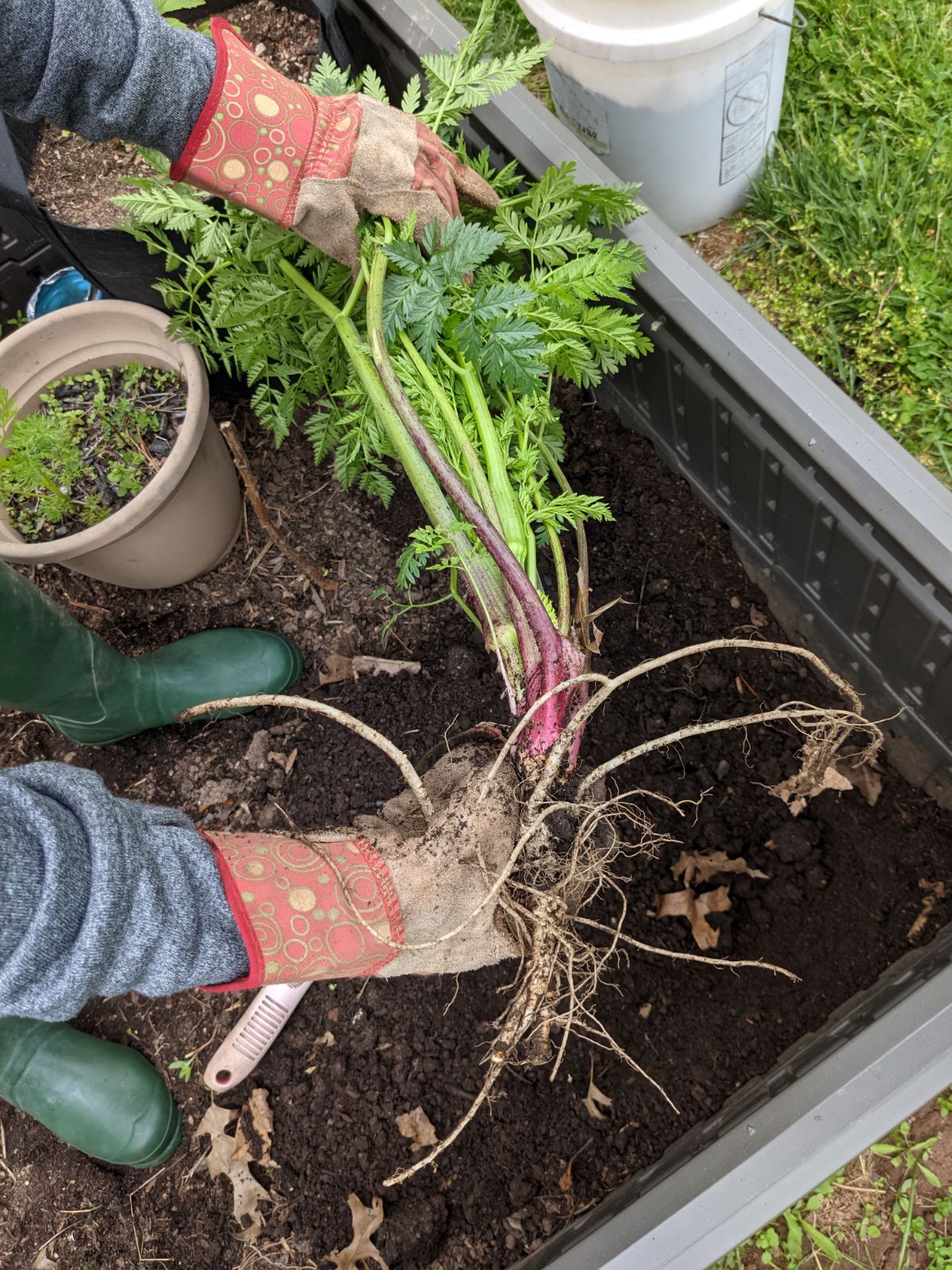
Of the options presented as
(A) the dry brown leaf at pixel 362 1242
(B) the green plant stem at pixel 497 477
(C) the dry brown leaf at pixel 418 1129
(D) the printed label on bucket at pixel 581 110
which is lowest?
(A) the dry brown leaf at pixel 362 1242

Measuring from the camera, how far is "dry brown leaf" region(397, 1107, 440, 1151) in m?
1.89

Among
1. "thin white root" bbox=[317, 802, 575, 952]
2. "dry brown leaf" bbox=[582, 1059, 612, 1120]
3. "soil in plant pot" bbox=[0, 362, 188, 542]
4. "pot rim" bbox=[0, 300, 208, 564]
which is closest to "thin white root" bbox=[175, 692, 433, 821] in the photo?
"thin white root" bbox=[317, 802, 575, 952]

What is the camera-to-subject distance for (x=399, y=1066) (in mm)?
1927

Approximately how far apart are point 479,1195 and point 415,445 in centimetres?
145

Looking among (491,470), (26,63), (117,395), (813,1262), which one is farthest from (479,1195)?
(26,63)

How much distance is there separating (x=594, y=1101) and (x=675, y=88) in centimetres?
207

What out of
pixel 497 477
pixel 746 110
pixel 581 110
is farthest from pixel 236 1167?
pixel 746 110

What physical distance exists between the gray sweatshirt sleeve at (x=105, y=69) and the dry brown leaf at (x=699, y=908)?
5.51 feet

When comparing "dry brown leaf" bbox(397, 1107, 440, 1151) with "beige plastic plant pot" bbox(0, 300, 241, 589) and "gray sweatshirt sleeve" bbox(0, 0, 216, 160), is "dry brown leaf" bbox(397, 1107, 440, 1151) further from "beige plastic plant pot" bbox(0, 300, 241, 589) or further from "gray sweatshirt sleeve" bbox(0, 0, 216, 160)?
"gray sweatshirt sleeve" bbox(0, 0, 216, 160)

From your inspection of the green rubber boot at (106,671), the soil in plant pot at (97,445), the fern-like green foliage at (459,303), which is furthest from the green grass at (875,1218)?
the soil in plant pot at (97,445)

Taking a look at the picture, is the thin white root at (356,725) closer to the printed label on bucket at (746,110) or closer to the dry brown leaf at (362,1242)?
the dry brown leaf at (362,1242)

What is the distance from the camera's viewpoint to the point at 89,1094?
1956mm

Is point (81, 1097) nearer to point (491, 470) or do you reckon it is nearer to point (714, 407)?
point (491, 470)

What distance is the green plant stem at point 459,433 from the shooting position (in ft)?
5.43
